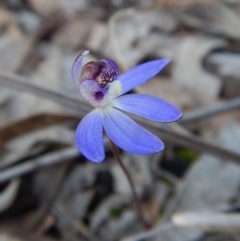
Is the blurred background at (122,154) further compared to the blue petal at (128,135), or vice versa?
the blurred background at (122,154)

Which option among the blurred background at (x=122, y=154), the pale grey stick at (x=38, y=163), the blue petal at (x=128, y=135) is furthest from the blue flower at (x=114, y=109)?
the pale grey stick at (x=38, y=163)

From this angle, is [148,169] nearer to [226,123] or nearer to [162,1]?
[226,123]

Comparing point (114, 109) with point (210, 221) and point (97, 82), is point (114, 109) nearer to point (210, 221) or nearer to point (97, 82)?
point (97, 82)

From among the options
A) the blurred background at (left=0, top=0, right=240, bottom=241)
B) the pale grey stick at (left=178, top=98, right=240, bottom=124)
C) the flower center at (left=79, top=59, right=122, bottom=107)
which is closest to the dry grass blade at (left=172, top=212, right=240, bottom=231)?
the blurred background at (left=0, top=0, right=240, bottom=241)

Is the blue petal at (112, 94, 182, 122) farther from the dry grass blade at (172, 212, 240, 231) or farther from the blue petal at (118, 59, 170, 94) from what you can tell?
the dry grass blade at (172, 212, 240, 231)

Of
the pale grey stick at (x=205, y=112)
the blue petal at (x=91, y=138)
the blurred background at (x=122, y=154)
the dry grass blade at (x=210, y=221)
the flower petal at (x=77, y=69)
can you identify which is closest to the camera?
A: the blue petal at (x=91, y=138)

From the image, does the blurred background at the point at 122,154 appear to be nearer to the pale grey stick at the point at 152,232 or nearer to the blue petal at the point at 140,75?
the pale grey stick at the point at 152,232

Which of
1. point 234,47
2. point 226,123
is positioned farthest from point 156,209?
point 234,47
